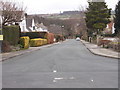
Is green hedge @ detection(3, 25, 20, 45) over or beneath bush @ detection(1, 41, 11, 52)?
over

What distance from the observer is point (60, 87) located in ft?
26.8

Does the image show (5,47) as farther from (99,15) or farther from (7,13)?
(99,15)

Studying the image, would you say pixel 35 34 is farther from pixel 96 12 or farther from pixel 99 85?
pixel 99 85

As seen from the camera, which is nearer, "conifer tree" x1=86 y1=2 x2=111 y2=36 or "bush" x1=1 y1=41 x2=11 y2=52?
"bush" x1=1 y1=41 x2=11 y2=52

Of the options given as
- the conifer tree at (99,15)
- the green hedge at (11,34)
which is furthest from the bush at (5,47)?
the conifer tree at (99,15)

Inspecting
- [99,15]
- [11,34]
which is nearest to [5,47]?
[11,34]

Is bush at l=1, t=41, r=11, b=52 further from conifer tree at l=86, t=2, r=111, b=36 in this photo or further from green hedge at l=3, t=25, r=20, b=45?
conifer tree at l=86, t=2, r=111, b=36

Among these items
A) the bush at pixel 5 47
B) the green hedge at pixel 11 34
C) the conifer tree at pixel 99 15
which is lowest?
the bush at pixel 5 47

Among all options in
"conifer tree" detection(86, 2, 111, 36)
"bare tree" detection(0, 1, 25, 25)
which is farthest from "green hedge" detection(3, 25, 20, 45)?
"conifer tree" detection(86, 2, 111, 36)

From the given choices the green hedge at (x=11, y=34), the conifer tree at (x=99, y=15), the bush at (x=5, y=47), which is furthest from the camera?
the conifer tree at (x=99, y=15)

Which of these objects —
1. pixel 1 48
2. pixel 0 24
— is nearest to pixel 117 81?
pixel 1 48

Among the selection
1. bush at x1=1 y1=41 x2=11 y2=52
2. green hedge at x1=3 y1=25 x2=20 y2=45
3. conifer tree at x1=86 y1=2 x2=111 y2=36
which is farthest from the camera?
conifer tree at x1=86 y1=2 x2=111 y2=36

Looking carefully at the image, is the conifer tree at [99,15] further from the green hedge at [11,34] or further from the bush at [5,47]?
the bush at [5,47]

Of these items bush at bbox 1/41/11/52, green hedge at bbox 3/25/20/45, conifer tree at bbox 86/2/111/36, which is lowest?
bush at bbox 1/41/11/52
